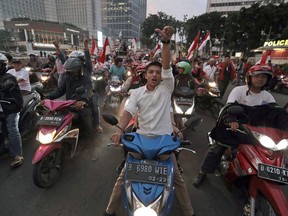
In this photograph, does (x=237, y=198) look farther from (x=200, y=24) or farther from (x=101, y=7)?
(x=101, y=7)

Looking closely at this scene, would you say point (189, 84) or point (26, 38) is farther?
point (26, 38)

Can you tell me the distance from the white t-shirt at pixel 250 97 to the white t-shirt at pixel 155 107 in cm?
121

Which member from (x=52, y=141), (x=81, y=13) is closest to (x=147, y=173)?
(x=52, y=141)

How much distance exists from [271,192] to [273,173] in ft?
0.66

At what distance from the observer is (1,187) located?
3.28m

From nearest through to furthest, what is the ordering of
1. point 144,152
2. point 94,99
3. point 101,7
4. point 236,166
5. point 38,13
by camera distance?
point 144,152 → point 236,166 → point 94,99 → point 38,13 → point 101,7

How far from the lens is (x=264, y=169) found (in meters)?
2.24

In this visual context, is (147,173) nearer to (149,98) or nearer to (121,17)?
(149,98)

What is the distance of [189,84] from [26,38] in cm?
10063

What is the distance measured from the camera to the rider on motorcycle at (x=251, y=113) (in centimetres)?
271

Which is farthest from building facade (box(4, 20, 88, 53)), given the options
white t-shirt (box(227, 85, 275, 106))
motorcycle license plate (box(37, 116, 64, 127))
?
white t-shirt (box(227, 85, 275, 106))

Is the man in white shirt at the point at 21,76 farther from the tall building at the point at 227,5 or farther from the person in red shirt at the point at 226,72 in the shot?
the tall building at the point at 227,5

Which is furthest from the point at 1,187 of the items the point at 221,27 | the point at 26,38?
the point at 26,38

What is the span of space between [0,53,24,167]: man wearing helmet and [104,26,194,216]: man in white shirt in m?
2.44
